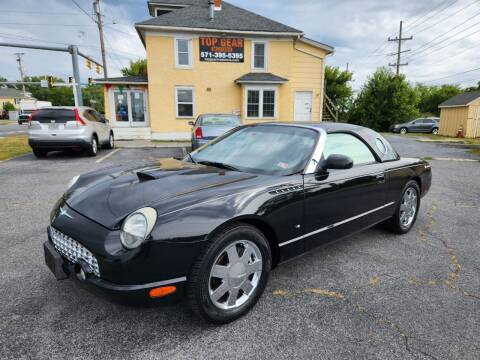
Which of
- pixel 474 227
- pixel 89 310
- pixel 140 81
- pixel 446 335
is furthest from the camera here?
pixel 140 81

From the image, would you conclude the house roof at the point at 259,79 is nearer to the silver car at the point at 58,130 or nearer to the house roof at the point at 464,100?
the silver car at the point at 58,130

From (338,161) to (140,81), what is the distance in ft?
52.1

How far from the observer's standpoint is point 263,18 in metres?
17.5

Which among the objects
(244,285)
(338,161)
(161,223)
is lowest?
(244,285)

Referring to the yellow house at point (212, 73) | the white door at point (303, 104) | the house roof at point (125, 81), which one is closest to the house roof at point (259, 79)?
the yellow house at point (212, 73)

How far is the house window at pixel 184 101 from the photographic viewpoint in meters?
16.4

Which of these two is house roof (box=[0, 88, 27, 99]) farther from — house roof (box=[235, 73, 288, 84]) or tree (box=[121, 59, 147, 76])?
house roof (box=[235, 73, 288, 84])

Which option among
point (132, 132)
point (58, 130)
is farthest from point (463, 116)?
point (58, 130)

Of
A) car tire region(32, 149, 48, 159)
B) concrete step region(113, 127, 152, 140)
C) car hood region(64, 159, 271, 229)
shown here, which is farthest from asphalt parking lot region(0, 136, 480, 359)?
concrete step region(113, 127, 152, 140)

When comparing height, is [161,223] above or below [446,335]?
above

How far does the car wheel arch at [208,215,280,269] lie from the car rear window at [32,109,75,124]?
29.5 feet

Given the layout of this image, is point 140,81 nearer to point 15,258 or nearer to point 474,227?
point 15,258

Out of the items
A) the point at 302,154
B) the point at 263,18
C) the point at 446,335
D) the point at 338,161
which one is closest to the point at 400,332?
the point at 446,335

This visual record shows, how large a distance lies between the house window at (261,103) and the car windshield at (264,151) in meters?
13.8
